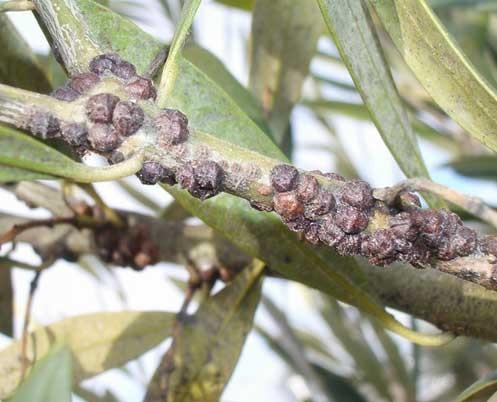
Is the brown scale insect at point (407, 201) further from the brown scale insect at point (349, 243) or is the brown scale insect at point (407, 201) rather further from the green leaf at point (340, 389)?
the green leaf at point (340, 389)

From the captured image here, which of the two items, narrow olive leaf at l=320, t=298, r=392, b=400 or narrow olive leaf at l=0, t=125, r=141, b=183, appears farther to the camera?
narrow olive leaf at l=320, t=298, r=392, b=400

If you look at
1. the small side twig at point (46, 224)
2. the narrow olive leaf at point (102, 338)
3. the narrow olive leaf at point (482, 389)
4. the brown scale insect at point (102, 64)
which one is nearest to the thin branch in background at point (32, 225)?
the small side twig at point (46, 224)

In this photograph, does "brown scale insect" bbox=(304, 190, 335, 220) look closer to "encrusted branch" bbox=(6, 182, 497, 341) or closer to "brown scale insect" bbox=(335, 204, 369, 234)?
"brown scale insect" bbox=(335, 204, 369, 234)

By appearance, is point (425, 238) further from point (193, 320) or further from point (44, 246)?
point (44, 246)

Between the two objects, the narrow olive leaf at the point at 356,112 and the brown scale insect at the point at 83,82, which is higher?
the narrow olive leaf at the point at 356,112

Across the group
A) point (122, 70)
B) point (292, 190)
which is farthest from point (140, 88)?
point (292, 190)

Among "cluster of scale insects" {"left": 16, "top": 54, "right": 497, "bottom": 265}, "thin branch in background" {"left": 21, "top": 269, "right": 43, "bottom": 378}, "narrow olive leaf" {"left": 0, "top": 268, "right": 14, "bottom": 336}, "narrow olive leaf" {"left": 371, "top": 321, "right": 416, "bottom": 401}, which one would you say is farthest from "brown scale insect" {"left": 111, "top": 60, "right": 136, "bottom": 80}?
"narrow olive leaf" {"left": 371, "top": 321, "right": 416, "bottom": 401}
